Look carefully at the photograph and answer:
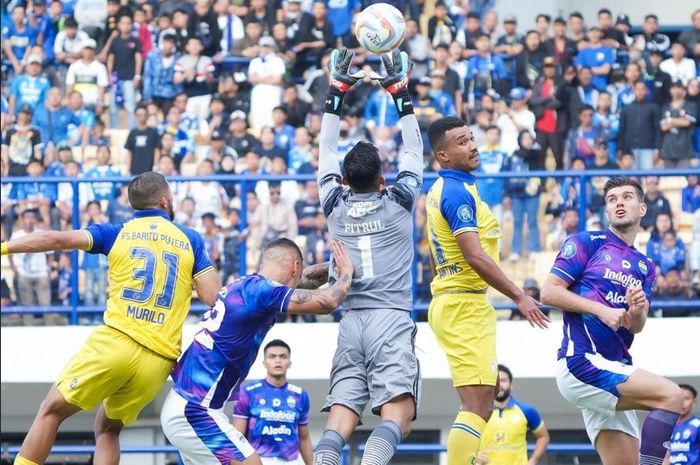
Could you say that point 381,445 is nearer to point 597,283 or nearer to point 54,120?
point 597,283

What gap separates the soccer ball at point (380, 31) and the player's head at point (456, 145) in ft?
2.52

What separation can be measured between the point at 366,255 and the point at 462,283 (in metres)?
0.72

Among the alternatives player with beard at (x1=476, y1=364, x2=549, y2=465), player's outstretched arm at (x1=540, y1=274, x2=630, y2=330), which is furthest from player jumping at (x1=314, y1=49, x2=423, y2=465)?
player with beard at (x1=476, y1=364, x2=549, y2=465)

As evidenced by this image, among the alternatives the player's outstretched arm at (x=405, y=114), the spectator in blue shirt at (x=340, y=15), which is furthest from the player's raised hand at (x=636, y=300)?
the spectator in blue shirt at (x=340, y=15)

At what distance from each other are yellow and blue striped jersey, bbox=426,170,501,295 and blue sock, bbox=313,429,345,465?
127 cm

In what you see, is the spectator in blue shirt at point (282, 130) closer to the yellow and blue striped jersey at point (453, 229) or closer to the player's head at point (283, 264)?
the yellow and blue striped jersey at point (453, 229)

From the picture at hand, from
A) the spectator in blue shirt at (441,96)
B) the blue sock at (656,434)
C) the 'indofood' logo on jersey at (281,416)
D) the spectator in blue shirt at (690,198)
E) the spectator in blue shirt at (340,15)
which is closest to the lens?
the blue sock at (656,434)

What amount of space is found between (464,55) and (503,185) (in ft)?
14.5

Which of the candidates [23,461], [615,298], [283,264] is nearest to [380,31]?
[283,264]

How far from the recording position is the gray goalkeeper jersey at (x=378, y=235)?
8.81 meters

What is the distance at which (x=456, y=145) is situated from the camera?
915 cm

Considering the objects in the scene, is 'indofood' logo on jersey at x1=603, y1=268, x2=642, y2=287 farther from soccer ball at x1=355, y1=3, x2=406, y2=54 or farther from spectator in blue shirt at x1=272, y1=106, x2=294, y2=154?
spectator in blue shirt at x1=272, y1=106, x2=294, y2=154

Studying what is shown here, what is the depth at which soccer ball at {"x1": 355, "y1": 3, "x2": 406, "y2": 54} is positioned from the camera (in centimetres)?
956

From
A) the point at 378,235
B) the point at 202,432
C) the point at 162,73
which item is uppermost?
the point at 162,73
